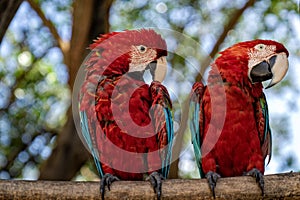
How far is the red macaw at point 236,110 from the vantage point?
3.33m

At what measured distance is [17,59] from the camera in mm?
6617

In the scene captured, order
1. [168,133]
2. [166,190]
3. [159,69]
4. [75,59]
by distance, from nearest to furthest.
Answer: [166,190]
[168,133]
[159,69]
[75,59]

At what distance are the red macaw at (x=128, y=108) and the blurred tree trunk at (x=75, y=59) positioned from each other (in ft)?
3.90

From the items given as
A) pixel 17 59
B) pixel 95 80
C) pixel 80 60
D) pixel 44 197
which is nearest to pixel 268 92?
pixel 80 60

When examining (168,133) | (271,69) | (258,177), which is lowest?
(258,177)

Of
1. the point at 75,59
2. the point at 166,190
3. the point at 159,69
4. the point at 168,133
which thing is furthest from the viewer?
the point at 75,59

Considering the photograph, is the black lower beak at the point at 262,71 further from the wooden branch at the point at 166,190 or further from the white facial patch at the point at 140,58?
the wooden branch at the point at 166,190

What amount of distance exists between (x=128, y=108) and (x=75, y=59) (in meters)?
1.73

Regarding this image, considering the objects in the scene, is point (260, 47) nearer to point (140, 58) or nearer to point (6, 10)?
point (140, 58)

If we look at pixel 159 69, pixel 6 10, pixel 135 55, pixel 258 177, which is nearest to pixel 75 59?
pixel 6 10

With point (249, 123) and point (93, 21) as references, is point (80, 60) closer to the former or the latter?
point (93, 21)

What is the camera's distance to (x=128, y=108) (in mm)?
3303

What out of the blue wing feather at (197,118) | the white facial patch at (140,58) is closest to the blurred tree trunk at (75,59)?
the white facial patch at (140,58)

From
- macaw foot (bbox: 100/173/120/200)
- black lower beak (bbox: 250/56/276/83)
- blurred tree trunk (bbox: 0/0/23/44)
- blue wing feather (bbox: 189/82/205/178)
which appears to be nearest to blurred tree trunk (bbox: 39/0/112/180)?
blurred tree trunk (bbox: 0/0/23/44)
